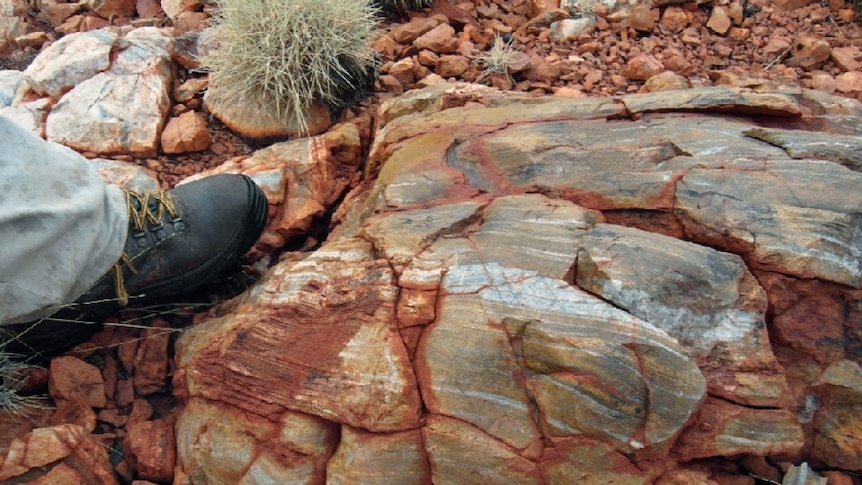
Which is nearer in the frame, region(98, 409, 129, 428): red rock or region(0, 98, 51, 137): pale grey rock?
region(98, 409, 129, 428): red rock

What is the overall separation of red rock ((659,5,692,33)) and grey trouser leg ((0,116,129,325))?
12.3 ft

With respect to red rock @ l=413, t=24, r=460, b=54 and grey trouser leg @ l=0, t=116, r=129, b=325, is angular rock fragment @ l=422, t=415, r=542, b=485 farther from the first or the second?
red rock @ l=413, t=24, r=460, b=54

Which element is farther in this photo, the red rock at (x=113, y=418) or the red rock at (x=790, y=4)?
the red rock at (x=790, y=4)

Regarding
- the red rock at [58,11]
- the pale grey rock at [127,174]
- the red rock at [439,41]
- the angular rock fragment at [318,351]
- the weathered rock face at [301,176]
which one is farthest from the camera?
the red rock at [58,11]

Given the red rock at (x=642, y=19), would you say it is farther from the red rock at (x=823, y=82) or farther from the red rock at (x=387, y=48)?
the red rock at (x=387, y=48)

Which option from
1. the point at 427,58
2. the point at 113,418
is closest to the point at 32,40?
the point at 427,58

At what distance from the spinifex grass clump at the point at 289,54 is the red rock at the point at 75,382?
5.46ft

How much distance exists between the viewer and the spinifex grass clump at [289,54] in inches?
140

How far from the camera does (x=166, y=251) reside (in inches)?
105

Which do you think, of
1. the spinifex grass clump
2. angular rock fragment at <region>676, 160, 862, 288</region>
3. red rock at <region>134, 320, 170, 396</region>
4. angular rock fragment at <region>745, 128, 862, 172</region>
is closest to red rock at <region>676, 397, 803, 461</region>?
angular rock fragment at <region>676, 160, 862, 288</region>

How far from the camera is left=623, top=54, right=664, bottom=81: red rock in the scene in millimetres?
4117

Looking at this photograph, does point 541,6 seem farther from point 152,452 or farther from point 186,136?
point 152,452

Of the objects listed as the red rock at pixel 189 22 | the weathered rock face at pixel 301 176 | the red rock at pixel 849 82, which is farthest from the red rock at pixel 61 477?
the red rock at pixel 849 82

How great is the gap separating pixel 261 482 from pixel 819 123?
8.67 ft
